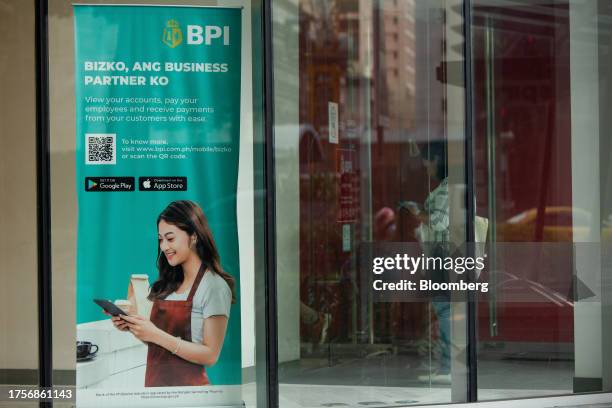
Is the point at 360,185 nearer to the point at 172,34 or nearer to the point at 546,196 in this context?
the point at 546,196

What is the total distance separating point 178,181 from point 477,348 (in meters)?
3.02

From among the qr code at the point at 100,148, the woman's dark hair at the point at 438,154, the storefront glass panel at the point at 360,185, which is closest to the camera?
the qr code at the point at 100,148

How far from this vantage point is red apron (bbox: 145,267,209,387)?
7703mm

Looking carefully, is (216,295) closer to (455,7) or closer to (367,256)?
(367,256)

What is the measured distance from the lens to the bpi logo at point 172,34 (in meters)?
7.73

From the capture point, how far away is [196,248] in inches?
306

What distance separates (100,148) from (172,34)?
112cm

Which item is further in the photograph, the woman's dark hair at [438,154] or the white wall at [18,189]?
the woman's dark hair at [438,154]

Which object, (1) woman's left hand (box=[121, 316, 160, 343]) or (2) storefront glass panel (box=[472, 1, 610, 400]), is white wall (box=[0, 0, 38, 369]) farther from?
(2) storefront glass panel (box=[472, 1, 610, 400])

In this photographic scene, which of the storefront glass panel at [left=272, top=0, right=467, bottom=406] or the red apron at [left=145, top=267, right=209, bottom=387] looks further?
the storefront glass panel at [left=272, top=0, right=467, bottom=406]

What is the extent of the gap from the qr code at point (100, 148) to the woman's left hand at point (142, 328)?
51.7 inches

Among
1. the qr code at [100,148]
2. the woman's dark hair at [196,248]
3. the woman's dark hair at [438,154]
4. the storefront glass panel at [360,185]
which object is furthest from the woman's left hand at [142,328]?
the woman's dark hair at [438,154]

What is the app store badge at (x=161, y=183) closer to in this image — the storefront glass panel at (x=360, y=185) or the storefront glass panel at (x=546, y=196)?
the storefront glass panel at (x=360, y=185)

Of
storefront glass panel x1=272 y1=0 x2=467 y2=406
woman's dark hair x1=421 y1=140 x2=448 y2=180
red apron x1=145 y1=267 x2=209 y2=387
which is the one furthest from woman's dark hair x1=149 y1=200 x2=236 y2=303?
woman's dark hair x1=421 y1=140 x2=448 y2=180
